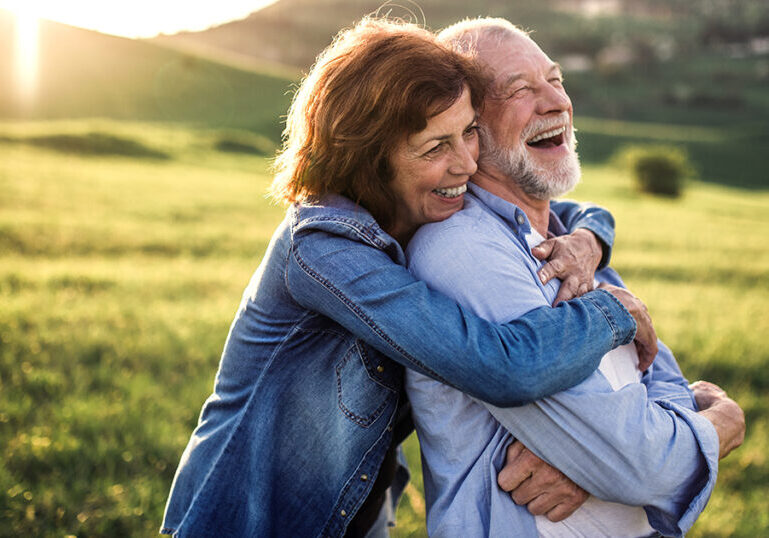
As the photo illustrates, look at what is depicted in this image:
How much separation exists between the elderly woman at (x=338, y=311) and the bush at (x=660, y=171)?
33.2 metres

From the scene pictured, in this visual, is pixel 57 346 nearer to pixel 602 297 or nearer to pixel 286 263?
pixel 286 263

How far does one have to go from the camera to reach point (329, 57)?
8.05ft

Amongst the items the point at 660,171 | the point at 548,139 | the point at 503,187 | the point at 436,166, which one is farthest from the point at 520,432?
the point at 660,171

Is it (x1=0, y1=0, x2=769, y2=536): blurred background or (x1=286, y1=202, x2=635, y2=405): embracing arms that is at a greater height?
(x1=286, y1=202, x2=635, y2=405): embracing arms

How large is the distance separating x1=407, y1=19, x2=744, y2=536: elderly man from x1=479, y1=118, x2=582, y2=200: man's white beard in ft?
1.01

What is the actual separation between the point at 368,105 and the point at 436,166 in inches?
14.5

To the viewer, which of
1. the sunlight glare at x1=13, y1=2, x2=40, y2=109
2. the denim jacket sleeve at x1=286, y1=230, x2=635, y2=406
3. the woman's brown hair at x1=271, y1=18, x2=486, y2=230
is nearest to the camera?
the denim jacket sleeve at x1=286, y1=230, x2=635, y2=406

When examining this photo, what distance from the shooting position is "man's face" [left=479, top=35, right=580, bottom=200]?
2898mm

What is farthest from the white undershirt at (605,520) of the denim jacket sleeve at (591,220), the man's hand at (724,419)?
the denim jacket sleeve at (591,220)

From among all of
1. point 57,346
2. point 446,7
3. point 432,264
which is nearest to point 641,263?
point 57,346

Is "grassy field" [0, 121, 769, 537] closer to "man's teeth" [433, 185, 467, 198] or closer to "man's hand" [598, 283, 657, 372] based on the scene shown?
"man's hand" [598, 283, 657, 372]

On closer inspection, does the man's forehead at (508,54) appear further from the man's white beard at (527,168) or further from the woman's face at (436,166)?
the woman's face at (436,166)

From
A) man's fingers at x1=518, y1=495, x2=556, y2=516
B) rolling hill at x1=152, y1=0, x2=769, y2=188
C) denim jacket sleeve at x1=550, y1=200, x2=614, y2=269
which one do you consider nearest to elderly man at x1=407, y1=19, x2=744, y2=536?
man's fingers at x1=518, y1=495, x2=556, y2=516

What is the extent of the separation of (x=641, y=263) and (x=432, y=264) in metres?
11.4
